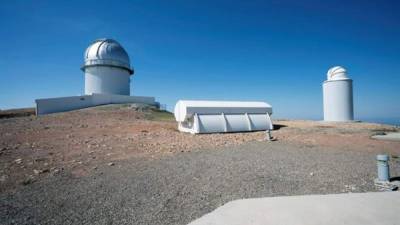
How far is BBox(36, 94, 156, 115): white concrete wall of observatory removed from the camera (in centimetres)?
2607

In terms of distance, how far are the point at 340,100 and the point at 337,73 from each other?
2953mm

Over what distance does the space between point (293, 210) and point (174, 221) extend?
6.45ft

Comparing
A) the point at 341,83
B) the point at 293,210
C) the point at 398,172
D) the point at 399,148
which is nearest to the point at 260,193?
the point at 293,210

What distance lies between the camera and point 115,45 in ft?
122

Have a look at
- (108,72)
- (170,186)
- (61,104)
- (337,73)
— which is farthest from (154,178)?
(108,72)

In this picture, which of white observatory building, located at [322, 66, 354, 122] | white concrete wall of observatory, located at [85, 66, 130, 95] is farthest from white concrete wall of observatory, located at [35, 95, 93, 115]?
white observatory building, located at [322, 66, 354, 122]

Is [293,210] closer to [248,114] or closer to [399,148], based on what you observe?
[399,148]

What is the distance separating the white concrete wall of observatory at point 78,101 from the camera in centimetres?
2607

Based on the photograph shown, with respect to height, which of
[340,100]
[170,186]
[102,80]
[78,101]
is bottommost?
[170,186]

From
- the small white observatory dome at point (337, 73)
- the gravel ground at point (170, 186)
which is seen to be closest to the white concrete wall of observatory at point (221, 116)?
the gravel ground at point (170, 186)

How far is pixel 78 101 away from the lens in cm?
2919

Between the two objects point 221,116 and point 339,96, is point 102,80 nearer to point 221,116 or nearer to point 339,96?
point 221,116

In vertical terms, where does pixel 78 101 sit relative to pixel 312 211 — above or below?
above

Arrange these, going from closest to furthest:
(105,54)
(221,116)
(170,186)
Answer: (170,186) → (221,116) → (105,54)
